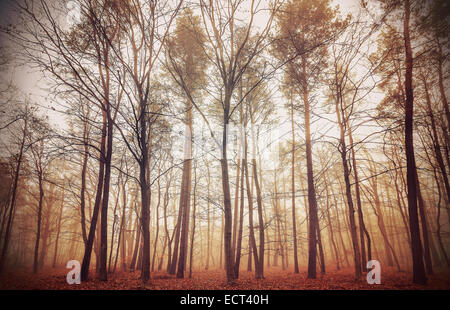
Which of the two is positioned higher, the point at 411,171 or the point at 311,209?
the point at 411,171

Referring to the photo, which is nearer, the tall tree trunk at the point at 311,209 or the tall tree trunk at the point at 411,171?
the tall tree trunk at the point at 411,171

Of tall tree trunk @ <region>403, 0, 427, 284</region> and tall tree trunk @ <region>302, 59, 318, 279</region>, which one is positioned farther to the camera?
tall tree trunk @ <region>302, 59, 318, 279</region>

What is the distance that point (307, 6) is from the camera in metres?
7.56

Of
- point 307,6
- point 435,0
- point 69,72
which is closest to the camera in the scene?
point 435,0

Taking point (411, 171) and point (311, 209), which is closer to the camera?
point (411, 171)

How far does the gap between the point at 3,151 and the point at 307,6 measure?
1541cm

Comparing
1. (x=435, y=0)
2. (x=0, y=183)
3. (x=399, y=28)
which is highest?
(x=435, y=0)
